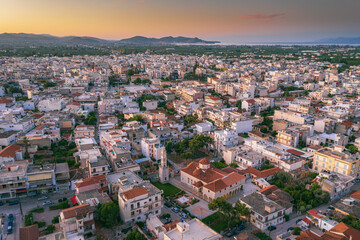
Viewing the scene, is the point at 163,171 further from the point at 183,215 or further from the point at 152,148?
the point at 183,215

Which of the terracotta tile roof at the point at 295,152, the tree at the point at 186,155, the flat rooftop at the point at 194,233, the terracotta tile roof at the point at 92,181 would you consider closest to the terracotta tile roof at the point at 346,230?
the flat rooftop at the point at 194,233

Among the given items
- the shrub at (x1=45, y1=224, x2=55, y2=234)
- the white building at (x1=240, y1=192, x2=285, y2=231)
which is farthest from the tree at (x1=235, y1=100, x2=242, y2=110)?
the shrub at (x1=45, y1=224, x2=55, y2=234)

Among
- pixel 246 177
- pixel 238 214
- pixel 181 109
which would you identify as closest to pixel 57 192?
pixel 238 214

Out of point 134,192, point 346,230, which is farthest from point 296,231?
point 134,192

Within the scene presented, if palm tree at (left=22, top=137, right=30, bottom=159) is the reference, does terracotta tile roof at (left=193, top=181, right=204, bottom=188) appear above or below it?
below

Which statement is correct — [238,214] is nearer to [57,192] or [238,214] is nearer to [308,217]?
[308,217]

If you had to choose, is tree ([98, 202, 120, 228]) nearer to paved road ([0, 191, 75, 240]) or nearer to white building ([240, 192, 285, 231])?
paved road ([0, 191, 75, 240])

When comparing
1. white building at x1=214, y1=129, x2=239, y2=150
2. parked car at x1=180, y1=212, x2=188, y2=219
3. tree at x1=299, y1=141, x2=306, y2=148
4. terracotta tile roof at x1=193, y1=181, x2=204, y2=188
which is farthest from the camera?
tree at x1=299, y1=141, x2=306, y2=148
